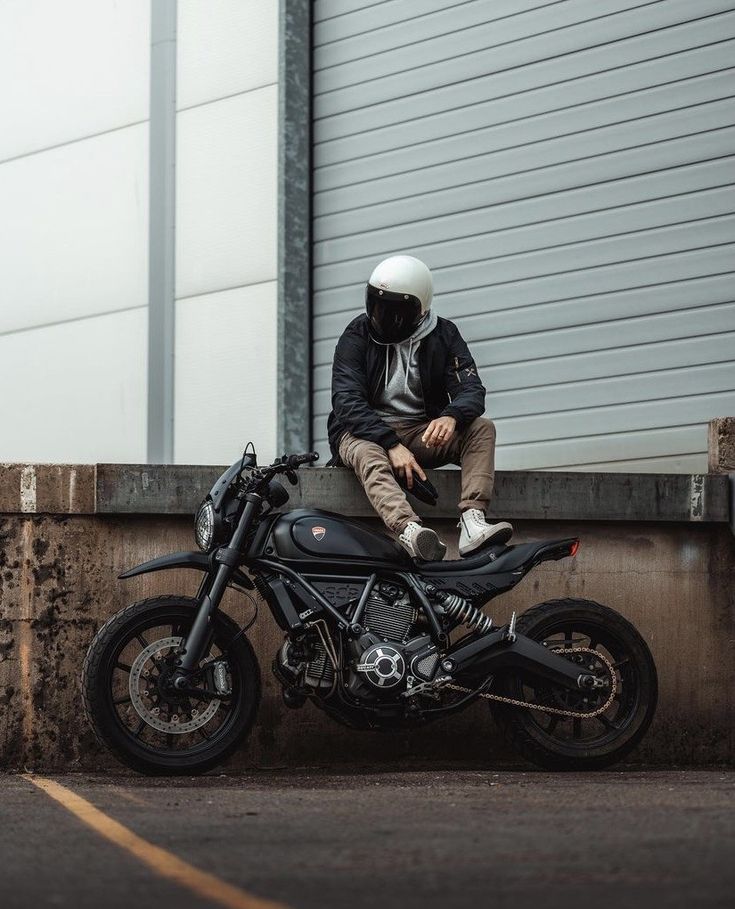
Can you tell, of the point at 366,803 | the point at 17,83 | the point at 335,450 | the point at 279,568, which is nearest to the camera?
the point at 366,803

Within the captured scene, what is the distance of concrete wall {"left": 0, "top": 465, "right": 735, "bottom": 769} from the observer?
303 inches

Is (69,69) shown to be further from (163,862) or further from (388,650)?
(163,862)

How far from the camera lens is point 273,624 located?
7.93 metres

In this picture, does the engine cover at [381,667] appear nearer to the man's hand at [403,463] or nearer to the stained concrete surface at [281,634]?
the man's hand at [403,463]

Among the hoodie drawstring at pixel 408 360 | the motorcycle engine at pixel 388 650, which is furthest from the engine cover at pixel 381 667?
the hoodie drawstring at pixel 408 360

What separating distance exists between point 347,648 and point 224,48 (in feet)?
22.6

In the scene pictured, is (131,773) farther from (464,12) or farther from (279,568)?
(464,12)

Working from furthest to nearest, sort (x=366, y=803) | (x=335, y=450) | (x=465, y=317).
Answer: (x=465, y=317)
(x=335, y=450)
(x=366, y=803)

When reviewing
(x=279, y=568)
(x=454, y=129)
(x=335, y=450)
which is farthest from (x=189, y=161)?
(x=279, y=568)

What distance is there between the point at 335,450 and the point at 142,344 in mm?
5260

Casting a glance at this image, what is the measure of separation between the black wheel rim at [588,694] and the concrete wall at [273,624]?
845 mm

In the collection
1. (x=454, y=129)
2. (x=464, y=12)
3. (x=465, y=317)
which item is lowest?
(x=465, y=317)

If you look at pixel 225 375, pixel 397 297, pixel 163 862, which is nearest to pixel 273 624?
pixel 397 297

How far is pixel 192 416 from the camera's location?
12461mm
